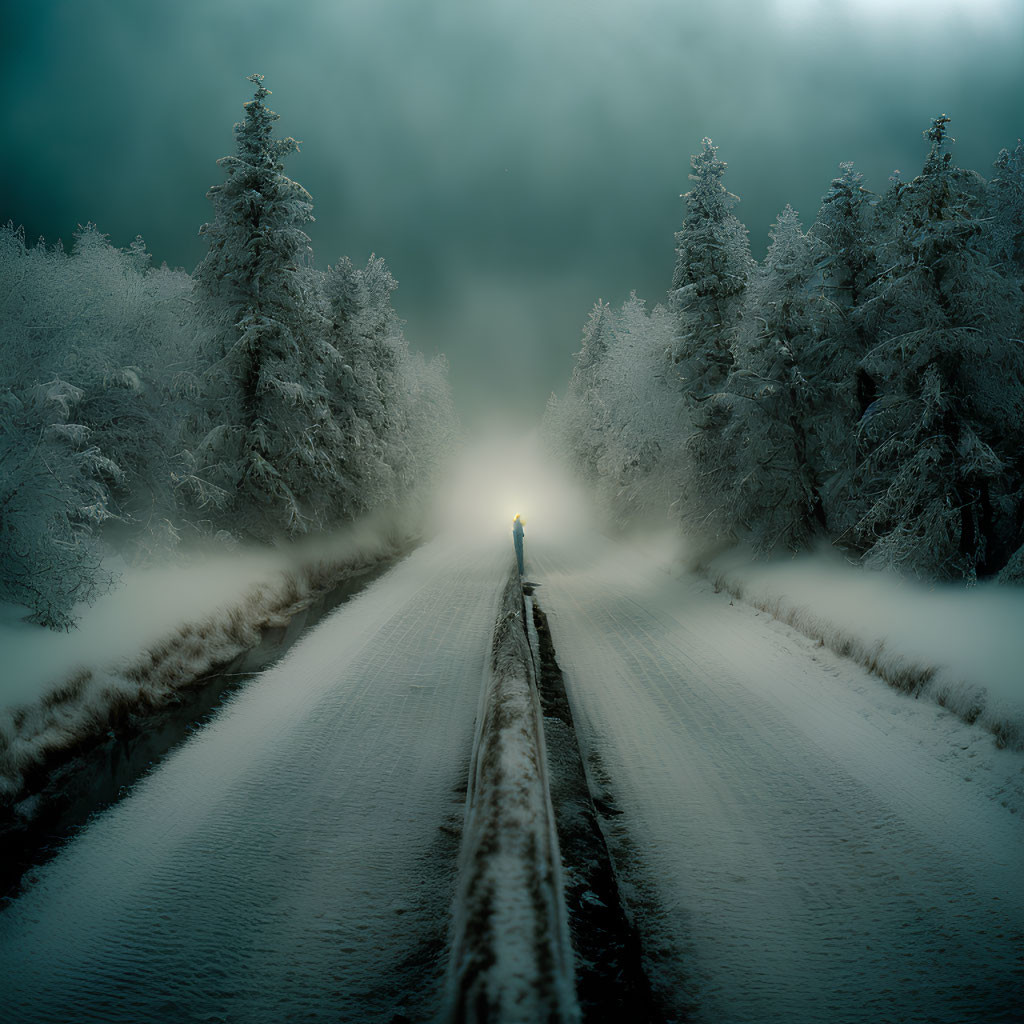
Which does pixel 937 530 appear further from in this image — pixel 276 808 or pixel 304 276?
pixel 304 276

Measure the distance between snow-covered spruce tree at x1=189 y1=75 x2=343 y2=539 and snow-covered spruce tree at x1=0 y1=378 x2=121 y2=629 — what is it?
22.2 ft

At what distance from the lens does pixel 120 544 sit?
46.1ft

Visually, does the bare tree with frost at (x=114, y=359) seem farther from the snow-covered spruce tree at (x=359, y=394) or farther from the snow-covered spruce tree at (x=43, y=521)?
the snow-covered spruce tree at (x=359, y=394)

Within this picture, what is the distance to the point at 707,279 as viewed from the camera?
56.6 ft

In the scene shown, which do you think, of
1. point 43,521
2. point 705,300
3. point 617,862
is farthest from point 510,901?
point 705,300

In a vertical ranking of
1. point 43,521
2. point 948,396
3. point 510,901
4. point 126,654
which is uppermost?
point 948,396

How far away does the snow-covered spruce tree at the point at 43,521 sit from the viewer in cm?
789

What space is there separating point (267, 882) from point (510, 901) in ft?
6.51

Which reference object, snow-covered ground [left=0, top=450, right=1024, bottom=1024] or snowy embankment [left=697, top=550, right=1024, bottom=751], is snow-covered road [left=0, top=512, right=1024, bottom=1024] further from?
snowy embankment [left=697, top=550, right=1024, bottom=751]

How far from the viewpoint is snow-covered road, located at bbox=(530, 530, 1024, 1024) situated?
9.52ft

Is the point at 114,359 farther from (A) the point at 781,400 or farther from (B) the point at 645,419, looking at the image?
(A) the point at 781,400

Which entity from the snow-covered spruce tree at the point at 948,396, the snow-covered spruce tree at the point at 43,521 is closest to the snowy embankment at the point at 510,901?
the snow-covered spruce tree at the point at 43,521

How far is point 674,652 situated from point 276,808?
6.35m

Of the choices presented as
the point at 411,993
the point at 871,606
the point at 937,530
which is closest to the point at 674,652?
the point at 871,606
